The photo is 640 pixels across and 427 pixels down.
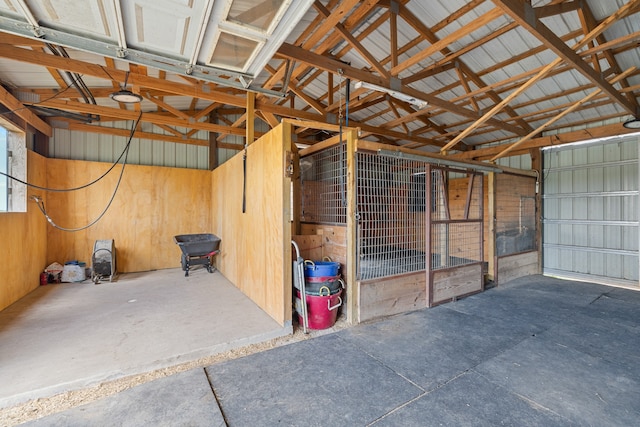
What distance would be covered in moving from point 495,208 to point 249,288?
14.3 ft

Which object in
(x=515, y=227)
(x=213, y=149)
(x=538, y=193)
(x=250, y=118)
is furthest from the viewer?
(x=213, y=149)

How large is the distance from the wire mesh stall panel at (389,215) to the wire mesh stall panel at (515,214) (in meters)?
2.14

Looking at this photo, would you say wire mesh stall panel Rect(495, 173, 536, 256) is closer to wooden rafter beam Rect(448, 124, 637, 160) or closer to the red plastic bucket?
wooden rafter beam Rect(448, 124, 637, 160)

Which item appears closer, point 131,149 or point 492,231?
point 492,231

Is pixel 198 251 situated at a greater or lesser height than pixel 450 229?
lesser

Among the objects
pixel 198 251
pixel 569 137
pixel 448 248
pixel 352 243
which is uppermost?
pixel 569 137

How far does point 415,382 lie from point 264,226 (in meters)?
2.15

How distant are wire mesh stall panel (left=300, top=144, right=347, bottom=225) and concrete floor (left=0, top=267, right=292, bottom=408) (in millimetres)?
1416

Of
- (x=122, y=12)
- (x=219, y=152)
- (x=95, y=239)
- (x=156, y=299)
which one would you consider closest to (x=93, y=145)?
(x=95, y=239)

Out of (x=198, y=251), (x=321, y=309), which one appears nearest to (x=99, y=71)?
(x=198, y=251)

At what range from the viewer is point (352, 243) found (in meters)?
3.16

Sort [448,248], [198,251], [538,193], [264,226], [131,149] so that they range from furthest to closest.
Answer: [131,149], [538,193], [198,251], [448,248], [264,226]

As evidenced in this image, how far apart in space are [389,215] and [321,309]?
1421 millimetres

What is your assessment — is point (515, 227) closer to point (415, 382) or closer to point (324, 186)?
point (324, 186)
